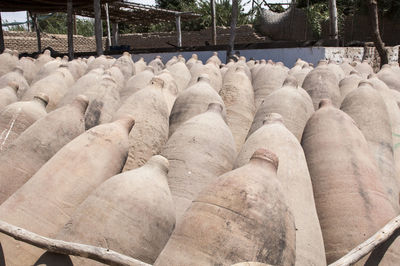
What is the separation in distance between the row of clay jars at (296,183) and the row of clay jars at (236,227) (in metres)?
0.22

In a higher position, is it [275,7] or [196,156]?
[275,7]

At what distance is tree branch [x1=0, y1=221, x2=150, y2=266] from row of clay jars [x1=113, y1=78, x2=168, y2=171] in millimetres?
1188

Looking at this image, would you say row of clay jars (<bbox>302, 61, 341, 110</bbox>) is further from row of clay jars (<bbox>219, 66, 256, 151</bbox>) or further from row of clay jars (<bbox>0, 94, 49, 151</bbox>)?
row of clay jars (<bbox>0, 94, 49, 151</bbox>)

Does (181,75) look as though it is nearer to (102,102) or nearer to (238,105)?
(238,105)

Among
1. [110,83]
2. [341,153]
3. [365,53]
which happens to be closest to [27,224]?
[341,153]

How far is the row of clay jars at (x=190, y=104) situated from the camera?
3543 mm

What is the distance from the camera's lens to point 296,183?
2299 millimetres

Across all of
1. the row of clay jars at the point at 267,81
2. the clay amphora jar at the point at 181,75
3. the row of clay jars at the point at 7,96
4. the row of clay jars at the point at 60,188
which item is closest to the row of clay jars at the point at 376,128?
the row of clay jars at the point at 267,81

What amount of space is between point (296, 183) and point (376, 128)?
1270 mm

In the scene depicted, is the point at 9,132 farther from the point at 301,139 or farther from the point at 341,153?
the point at 341,153

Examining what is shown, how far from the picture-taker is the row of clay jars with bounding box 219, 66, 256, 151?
3833 millimetres

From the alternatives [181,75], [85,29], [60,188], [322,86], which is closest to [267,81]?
[322,86]

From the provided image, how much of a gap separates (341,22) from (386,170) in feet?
58.4

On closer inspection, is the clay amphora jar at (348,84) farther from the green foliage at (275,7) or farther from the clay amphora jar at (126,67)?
the green foliage at (275,7)
